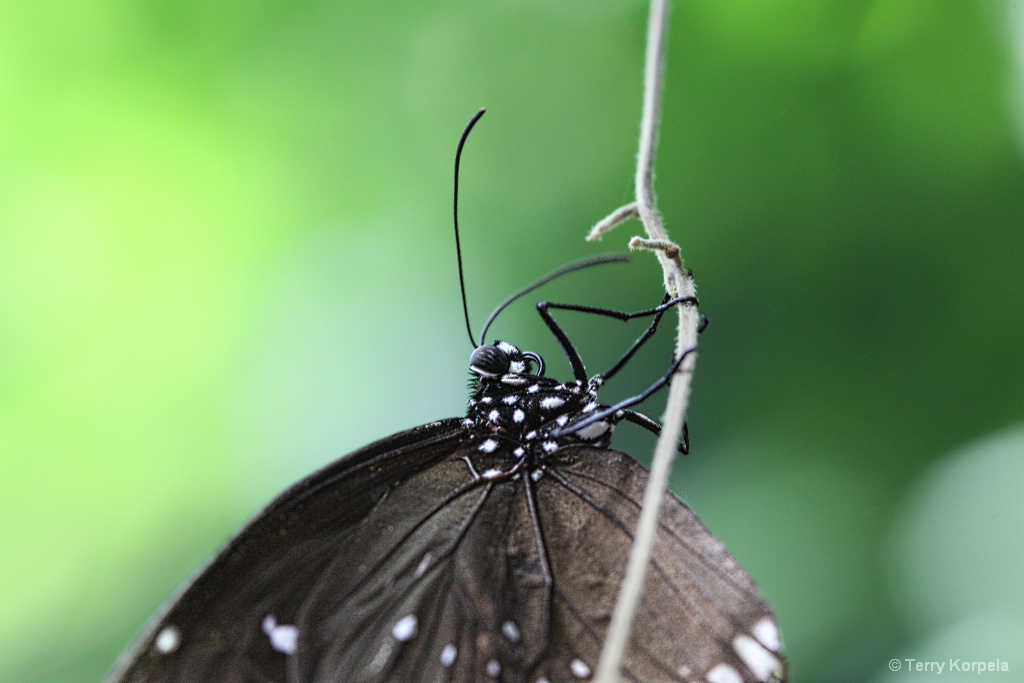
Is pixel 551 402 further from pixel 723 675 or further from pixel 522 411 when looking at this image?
pixel 723 675

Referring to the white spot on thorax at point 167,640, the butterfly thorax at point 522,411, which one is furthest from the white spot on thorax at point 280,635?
the butterfly thorax at point 522,411

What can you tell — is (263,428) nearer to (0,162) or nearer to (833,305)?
(0,162)

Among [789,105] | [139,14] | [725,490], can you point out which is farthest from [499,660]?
[139,14]

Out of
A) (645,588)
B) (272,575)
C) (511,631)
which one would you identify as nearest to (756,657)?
(645,588)

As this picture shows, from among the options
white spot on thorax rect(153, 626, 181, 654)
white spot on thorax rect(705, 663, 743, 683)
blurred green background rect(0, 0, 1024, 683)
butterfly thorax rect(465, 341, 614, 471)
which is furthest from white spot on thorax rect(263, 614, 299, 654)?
blurred green background rect(0, 0, 1024, 683)

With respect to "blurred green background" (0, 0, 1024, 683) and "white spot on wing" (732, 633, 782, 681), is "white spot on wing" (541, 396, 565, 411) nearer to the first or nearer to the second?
"white spot on wing" (732, 633, 782, 681)

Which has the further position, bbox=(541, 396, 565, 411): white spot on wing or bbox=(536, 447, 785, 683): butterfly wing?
bbox=(541, 396, 565, 411): white spot on wing
